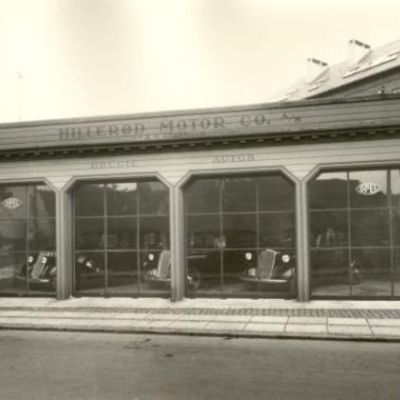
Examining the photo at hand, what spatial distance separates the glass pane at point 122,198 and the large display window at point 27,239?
79.2 inches

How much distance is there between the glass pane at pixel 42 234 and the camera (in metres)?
18.3

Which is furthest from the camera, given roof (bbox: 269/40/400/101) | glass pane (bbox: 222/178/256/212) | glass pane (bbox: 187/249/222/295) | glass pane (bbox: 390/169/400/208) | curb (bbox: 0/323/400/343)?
roof (bbox: 269/40/400/101)

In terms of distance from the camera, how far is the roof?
33000 mm

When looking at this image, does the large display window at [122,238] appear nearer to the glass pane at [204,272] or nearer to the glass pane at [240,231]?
the glass pane at [204,272]

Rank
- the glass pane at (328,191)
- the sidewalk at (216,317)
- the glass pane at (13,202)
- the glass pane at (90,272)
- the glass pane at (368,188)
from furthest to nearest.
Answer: the glass pane at (13,202) → the glass pane at (90,272) → the glass pane at (328,191) → the glass pane at (368,188) → the sidewalk at (216,317)

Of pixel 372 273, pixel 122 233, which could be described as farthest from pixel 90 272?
pixel 372 273

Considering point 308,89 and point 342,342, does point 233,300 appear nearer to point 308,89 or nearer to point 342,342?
point 342,342

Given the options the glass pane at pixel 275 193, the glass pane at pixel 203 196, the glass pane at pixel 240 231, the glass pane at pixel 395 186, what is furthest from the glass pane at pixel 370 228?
the glass pane at pixel 203 196

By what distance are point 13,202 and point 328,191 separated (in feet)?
35.4

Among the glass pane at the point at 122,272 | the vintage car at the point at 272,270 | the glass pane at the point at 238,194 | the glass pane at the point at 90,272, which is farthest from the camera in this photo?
the glass pane at the point at 90,272

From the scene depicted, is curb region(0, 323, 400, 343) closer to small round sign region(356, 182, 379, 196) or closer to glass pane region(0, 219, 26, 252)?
glass pane region(0, 219, 26, 252)

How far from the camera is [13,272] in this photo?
18828mm

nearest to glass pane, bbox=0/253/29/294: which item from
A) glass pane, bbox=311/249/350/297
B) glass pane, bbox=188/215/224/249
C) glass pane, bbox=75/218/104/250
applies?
glass pane, bbox=75/218/104/250

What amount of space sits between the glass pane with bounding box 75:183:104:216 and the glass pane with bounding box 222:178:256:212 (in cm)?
425
